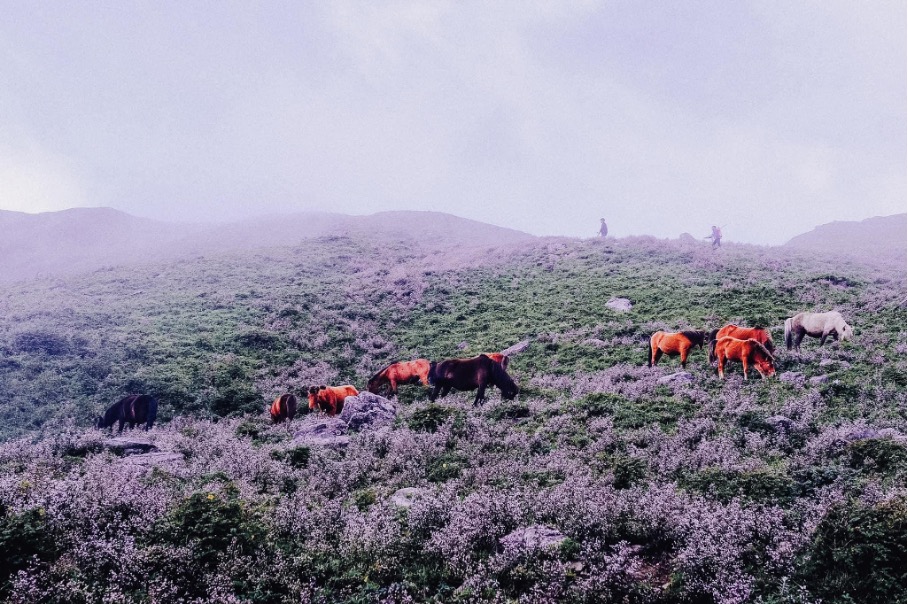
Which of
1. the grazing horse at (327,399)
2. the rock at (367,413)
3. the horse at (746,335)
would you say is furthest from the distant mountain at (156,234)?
the rock at (367,413)

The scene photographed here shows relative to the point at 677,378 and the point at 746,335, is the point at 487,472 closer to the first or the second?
the point at 677,378

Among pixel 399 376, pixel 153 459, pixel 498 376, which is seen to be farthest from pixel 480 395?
pixel 153 459

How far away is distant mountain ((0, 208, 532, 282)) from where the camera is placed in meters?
69.2

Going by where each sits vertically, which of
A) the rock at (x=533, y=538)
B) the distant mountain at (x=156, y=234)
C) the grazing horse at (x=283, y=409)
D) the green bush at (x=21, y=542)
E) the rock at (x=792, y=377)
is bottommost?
the grazing horse at (x=283, y=409)

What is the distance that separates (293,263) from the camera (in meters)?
47.9

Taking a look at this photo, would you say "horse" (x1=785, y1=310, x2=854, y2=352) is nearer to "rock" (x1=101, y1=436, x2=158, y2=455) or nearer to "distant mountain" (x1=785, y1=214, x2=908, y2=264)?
"rock" (x1=101, y1=436, x2=158, y2=455)

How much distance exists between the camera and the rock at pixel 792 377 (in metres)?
12.4

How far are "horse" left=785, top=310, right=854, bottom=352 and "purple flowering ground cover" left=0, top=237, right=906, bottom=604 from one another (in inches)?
33.0

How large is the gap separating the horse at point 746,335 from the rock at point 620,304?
8.22 meters

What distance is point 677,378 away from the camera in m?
14.1

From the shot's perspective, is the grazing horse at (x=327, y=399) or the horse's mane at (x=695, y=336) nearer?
the horse's mane at (x=695, y=336)

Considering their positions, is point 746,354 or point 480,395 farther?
point 480,395

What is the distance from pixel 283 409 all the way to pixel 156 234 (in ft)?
319

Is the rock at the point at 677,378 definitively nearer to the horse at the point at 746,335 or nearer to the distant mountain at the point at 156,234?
the horse at the point at 746,335
